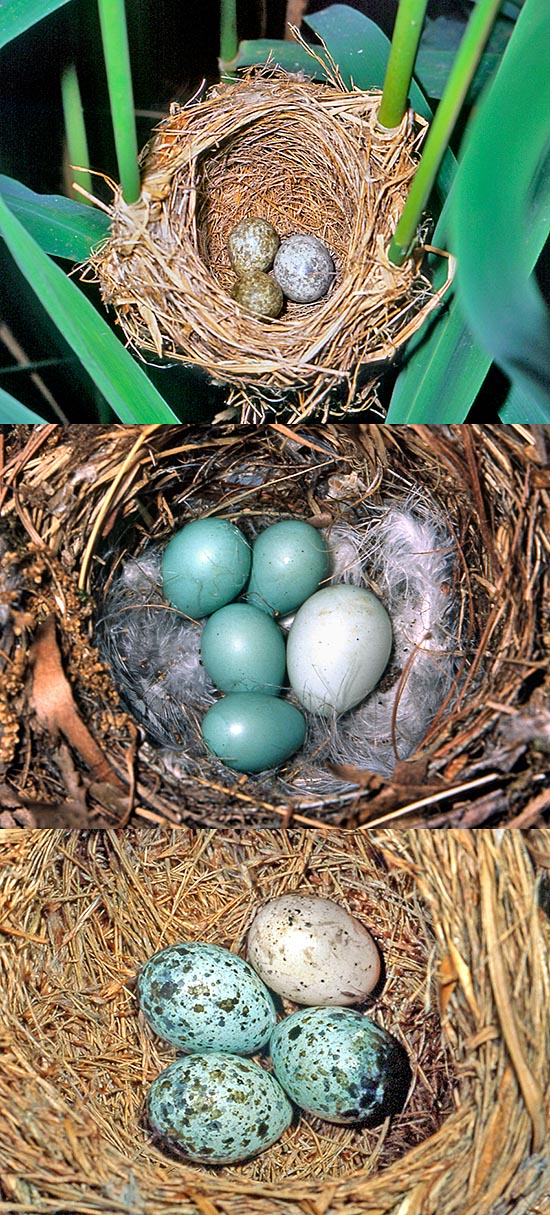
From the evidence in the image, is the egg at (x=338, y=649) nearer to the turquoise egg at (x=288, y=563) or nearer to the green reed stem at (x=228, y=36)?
the turquoise egg at (x=288, y=563)

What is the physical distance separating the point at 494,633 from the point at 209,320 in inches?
16.0

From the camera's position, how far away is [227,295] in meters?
0.83

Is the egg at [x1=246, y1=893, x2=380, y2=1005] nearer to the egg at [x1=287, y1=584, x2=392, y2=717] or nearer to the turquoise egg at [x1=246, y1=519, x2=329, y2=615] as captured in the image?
the egg at [x1=287, y1=584, x2=392, y2=717]

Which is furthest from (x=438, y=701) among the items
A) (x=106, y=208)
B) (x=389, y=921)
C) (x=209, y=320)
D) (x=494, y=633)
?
(x=106, y=208)

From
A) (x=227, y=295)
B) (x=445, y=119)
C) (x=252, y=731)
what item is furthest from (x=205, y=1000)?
(x=445, y=119)

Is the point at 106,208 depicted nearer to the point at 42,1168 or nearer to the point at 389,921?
the point at 389,921

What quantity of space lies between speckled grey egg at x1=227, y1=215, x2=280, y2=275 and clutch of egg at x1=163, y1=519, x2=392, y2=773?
0.87ft

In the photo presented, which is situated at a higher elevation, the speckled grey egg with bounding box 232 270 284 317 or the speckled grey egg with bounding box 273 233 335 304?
the speckled grey egg with bounding box 273 233 335 304

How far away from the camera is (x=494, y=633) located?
81 cm

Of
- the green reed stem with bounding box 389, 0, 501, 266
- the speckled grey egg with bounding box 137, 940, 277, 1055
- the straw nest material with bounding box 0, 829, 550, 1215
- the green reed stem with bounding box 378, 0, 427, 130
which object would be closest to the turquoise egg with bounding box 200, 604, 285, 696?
the straw nest material with bounding box 0, 829, 550, 1215

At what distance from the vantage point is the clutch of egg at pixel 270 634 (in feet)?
2.70

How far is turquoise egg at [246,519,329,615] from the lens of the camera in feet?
2.81

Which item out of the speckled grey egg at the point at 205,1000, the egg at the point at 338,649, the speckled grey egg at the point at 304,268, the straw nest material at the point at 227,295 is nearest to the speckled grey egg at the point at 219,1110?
the speckled grey egg at the point at 205,1000

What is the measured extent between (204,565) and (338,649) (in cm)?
16
